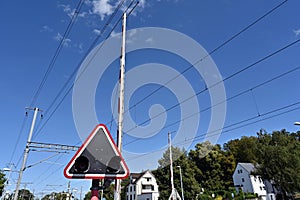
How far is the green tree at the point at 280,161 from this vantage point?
95.0ft

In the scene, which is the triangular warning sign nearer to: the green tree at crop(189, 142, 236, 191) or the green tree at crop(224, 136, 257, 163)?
the green tree at crop(189, 142, 236, 191)

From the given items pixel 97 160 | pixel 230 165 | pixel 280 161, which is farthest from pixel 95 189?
pixel 230 165

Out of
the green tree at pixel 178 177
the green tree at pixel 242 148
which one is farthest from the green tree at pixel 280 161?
the green tree at pixel 242 148

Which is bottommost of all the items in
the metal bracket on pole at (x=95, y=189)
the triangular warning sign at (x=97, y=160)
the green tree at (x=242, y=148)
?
the metal bracket on pole at (x=95, y=189)

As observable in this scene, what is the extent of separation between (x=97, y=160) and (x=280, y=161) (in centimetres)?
3360

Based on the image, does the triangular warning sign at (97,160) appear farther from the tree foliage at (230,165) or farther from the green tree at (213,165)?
the green tree at (213,165)

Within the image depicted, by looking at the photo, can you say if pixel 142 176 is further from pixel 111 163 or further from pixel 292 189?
pixel 111 163

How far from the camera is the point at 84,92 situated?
5668mm

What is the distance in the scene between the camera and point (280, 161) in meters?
30.0

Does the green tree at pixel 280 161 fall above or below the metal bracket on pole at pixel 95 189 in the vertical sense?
above

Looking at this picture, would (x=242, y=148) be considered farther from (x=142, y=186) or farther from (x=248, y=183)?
(x=142, y=186)

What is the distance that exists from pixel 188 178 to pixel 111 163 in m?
40.4

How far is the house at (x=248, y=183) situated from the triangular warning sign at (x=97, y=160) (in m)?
46.1

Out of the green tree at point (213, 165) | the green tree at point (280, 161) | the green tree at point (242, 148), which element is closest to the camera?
the green tree at point (280, 161)
